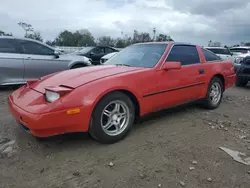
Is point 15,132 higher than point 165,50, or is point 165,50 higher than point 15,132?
point 165,50

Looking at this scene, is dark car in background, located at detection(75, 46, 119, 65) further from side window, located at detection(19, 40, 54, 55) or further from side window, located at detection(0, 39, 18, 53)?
side window, located at detection(0, 39, 18, 53)

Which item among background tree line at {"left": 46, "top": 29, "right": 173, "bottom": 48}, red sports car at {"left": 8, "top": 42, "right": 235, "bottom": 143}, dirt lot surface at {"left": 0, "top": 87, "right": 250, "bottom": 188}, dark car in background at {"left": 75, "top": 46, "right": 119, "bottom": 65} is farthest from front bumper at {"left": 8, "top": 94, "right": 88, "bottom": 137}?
background tree line at {"left": 46, "top": 29, "right": 173, "bottom": 48}

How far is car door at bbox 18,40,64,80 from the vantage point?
6.29 meters

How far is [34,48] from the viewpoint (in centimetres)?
650

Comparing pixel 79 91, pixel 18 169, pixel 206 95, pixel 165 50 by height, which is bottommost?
pixel 18 169

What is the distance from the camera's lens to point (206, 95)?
4.38 metres

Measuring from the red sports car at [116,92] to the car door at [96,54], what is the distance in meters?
8.44

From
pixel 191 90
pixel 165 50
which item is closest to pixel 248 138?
pixel 191 90

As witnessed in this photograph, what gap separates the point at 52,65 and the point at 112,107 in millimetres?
4271

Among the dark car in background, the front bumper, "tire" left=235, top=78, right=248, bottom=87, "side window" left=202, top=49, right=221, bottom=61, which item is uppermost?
"side window" left=202, top=49, right=221, bottom=61

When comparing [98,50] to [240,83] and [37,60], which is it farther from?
[240,83]

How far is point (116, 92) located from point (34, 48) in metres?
4.52

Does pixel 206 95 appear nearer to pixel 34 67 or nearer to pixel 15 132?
pixel 15 132

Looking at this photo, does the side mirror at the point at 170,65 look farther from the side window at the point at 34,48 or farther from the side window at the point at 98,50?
the side window at the point at 98,50
